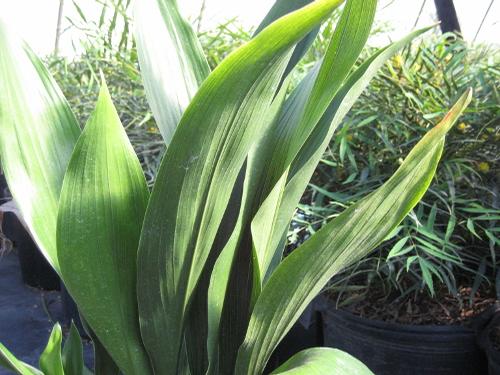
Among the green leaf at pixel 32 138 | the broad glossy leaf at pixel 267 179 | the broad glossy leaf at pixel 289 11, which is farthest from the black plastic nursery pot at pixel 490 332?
the green leaf at pixel 32 138

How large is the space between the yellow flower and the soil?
0.23 meters

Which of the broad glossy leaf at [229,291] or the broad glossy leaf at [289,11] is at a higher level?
the broad glossy leaf at [289,11]

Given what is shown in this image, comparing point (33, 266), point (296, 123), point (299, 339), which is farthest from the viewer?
point (33, 266)

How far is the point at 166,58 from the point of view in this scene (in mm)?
601

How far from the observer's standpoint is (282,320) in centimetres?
53

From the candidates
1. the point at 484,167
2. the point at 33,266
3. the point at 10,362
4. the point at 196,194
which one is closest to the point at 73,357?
the point at 10,362

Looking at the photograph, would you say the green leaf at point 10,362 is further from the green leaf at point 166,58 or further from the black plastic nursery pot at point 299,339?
the black plastic nursery pot at point 299,339

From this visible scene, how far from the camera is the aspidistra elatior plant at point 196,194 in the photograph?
0.45m

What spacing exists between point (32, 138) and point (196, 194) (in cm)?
16

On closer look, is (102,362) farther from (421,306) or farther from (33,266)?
(33,266)

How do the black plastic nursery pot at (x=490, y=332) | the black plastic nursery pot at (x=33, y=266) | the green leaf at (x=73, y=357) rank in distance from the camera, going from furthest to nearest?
the black plastic nursery pot at (x=33, y=266) → the black plastic nursery pot at (x=490, y=332) → the green leaf at (x=73, y=357)

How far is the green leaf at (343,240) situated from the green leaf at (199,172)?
7 cm

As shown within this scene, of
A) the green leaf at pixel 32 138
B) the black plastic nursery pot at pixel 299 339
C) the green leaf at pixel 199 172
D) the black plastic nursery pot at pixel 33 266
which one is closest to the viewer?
the green leaf at pixel 199 172

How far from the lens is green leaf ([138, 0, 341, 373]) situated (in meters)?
0.39
